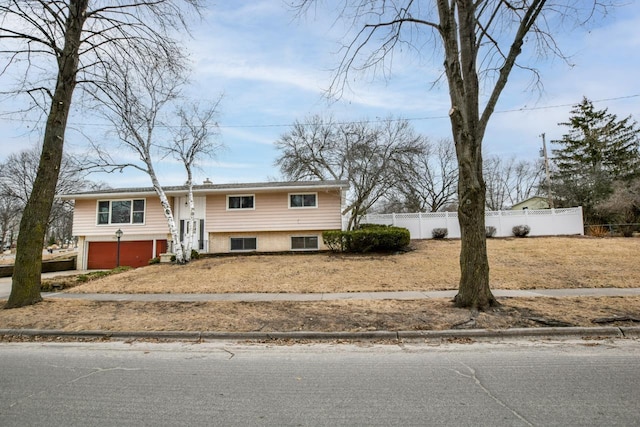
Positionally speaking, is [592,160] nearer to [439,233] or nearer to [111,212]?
[439,233]

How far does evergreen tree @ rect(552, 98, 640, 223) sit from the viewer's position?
26438mm

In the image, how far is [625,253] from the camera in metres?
14.8

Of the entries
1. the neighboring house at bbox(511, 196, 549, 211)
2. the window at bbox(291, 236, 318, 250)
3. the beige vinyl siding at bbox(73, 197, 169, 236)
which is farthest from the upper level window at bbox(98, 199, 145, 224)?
the neighboring house at bbox(511, 196, 549, 211)

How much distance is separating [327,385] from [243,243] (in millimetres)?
17284

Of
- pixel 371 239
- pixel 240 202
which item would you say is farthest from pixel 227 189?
pixel 371 239

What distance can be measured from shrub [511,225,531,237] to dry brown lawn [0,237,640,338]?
1662mm

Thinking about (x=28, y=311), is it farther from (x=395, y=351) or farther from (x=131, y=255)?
(x=131, y=255)

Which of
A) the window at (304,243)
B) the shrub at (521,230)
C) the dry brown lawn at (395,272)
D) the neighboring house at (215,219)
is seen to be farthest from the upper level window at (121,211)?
the shrub at (521,230)

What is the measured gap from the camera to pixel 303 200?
20.1m

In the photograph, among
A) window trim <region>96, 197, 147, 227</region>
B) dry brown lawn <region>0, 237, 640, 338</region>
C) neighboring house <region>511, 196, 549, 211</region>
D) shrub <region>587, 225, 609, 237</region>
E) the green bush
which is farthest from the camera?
neighboring house <region>511, 196, 549, 211</region>

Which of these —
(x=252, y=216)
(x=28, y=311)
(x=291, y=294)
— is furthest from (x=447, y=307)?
(x=252, y=216)

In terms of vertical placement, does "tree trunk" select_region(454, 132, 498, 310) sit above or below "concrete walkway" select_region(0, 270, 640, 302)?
above

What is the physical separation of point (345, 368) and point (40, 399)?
330 cm

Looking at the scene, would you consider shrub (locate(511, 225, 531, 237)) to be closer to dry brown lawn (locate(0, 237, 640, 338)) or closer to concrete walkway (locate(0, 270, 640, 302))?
dry brown lawn (locate(0, 237, 640, 338))
